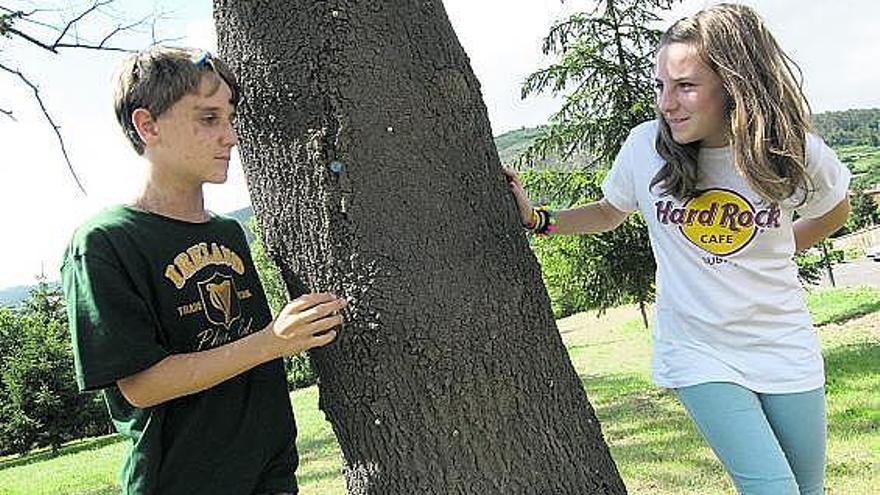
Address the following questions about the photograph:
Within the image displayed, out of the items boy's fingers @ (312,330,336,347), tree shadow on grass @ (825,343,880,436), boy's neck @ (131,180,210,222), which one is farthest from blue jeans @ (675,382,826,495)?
tree shadow on grass @ (825,343,880,436)

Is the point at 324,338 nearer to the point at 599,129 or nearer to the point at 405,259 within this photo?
the point at 405,259

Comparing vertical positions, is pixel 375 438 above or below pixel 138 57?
below

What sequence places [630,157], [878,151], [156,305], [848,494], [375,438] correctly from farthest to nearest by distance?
[878,151] → [848,494] → [630,157] → [375,438] → [156,305]

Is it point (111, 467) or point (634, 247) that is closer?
point (634, 247)

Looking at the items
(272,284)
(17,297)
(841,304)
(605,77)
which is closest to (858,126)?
(17,297)

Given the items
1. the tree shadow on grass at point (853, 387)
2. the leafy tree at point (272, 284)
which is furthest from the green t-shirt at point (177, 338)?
the tree shadow on grass at point (853, 387)

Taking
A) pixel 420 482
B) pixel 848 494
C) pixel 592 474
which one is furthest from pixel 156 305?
pixel 848 494

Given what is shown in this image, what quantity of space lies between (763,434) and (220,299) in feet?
4.60

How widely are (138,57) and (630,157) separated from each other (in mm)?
1396

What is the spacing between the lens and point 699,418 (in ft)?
7.95

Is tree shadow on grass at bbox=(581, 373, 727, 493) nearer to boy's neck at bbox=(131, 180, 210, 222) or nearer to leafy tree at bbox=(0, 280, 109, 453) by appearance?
boy's neck at bbox=(131, 180, 210, 222)

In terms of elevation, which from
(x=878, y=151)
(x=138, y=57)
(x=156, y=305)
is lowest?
(x=878, y=151)

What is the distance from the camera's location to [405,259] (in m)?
2.10

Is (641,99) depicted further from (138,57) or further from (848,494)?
(138,57)
